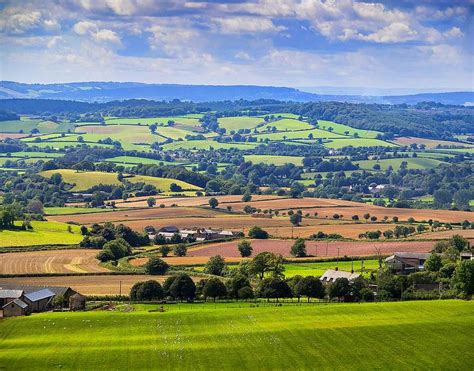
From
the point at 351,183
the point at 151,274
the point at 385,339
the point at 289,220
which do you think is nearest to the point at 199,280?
the point at 151,274

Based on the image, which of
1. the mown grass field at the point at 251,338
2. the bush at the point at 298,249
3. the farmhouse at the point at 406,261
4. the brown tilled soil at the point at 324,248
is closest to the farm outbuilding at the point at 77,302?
the mown grass field at the point at 251,338

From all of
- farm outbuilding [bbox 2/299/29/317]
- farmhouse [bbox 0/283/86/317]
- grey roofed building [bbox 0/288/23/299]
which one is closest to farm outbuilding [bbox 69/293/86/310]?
farmhouse [bbox 0/283/86/317]

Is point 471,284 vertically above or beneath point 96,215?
above

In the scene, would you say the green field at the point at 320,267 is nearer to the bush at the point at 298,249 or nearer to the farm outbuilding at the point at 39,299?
the bush at the point at 298,249

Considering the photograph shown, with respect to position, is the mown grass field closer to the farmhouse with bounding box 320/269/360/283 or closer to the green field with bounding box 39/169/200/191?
the farmhouse with bounding box 320/269/360/283

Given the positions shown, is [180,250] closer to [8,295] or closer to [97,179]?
[8,295]

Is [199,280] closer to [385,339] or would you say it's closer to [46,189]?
[385,339]
